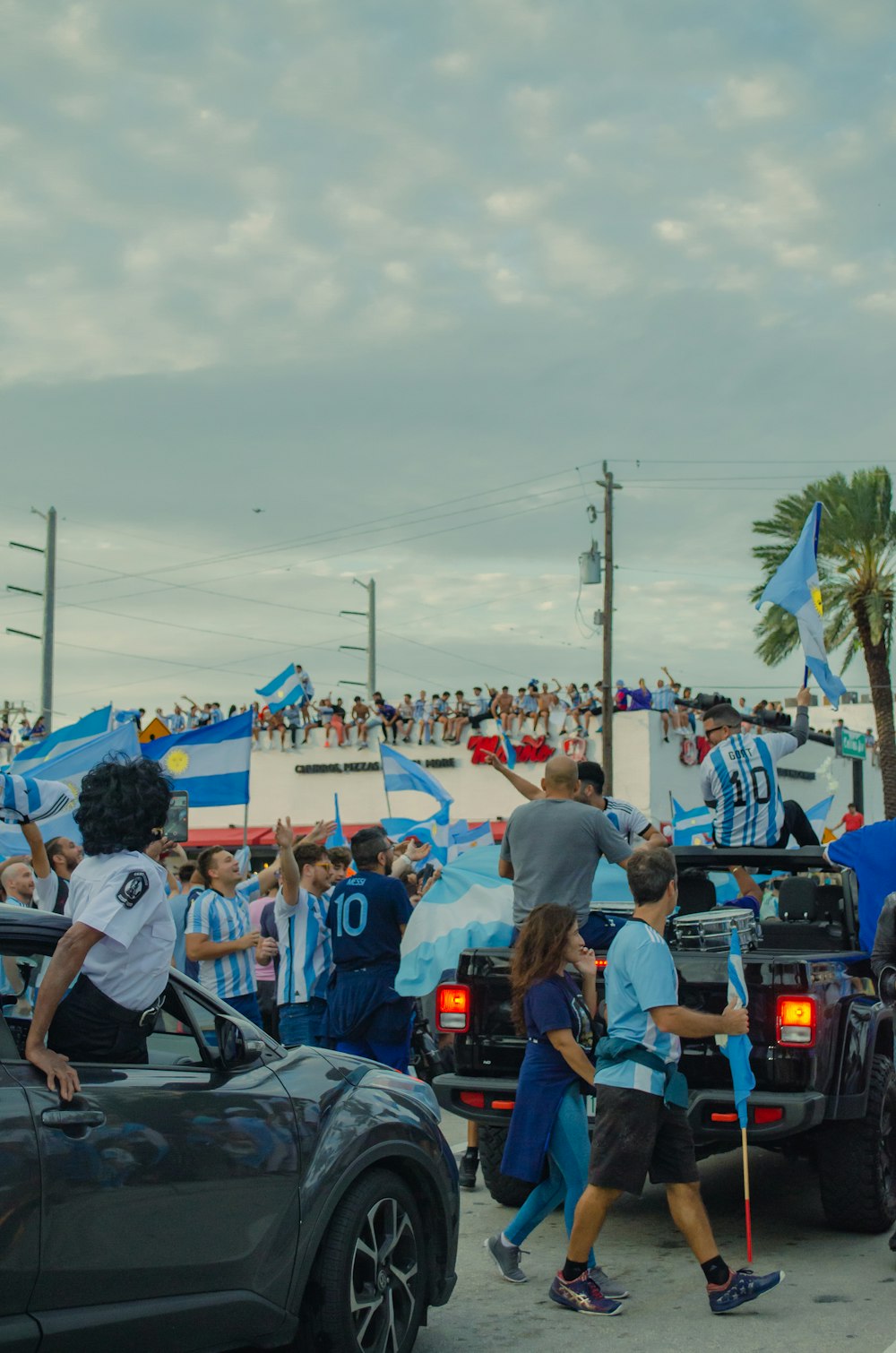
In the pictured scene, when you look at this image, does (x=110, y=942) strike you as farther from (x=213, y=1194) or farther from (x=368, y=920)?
(x=368, y=920)

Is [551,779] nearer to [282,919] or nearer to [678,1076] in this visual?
[678,1076]

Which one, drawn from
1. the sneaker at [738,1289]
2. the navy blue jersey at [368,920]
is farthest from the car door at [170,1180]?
the navy blue jersey at [368,920]

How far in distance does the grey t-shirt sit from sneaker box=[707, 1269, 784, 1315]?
2078 mm

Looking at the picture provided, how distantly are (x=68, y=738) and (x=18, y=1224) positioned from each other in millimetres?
11657

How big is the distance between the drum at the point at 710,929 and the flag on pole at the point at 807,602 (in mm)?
4653

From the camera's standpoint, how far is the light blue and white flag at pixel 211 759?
15.1 m

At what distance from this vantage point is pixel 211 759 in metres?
15.3

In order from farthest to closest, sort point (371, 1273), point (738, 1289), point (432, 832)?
point (432, 832) < point (738, 1289) < point (371, 1273)

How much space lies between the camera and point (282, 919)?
31.7ft

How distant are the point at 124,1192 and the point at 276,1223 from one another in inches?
26.2

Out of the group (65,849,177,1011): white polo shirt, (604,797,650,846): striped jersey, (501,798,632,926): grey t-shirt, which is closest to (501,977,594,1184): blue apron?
(501,798,632,926): grey t-shirt

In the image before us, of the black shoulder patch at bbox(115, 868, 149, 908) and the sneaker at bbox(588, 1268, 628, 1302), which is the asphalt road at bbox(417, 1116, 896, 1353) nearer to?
the sneaker at bbox(588, 1268, 628, 1302)

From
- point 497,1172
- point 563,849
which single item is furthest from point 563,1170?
point 563,849

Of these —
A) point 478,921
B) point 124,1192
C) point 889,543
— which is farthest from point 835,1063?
point 889,543
